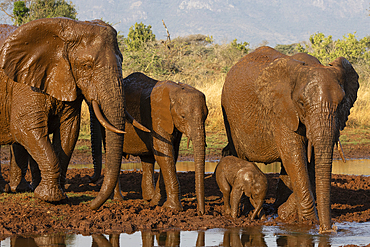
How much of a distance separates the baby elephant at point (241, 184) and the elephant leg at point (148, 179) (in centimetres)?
139

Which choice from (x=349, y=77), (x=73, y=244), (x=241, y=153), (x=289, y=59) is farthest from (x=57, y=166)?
(x=349, y=77)

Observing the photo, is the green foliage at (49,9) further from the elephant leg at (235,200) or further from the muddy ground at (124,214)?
the elephant leg at (235,200)

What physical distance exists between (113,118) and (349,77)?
127 inches

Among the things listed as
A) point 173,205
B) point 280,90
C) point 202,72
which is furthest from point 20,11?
point 280,90

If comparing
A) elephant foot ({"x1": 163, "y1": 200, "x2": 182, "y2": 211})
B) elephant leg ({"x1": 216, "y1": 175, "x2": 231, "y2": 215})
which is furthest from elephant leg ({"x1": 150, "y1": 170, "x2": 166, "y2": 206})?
elephant leg ({"x1": 216, "y1": 175, "x2": 231, "y2": 215})

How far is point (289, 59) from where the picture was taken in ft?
23.6

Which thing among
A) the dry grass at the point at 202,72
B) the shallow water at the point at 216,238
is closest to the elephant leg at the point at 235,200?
the shallow water at the point at 216,238

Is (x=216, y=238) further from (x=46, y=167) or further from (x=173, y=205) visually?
(x=46, y=167)

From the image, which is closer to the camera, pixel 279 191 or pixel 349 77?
pixel 349 77

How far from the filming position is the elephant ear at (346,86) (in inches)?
261

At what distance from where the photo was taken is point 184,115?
Result: 7.67m

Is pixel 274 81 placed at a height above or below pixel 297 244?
above

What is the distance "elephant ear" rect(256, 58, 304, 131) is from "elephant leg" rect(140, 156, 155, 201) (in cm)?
233

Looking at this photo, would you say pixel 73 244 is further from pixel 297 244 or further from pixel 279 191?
pixel 279 191
